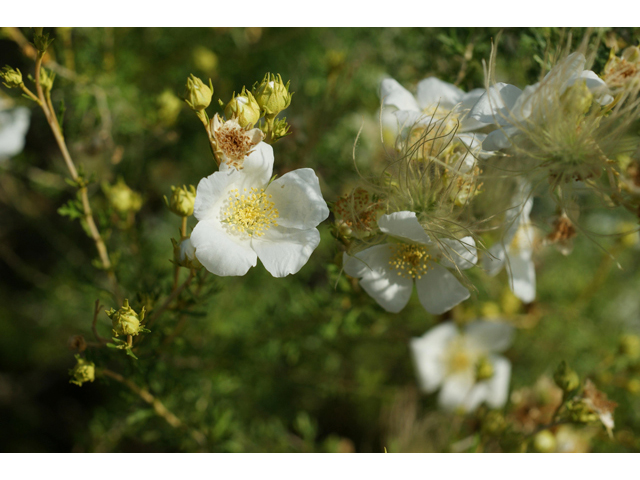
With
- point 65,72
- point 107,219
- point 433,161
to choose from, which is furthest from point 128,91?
point 433,161

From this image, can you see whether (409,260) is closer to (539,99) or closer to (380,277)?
(380,277)

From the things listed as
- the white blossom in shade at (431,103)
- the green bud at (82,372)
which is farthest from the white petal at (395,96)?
the green bud at (82,372)

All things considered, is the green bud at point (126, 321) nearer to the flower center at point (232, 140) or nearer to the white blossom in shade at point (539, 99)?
the flower center at point (232, 140)

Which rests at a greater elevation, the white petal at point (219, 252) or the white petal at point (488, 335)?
the white petal at point (219, 252)

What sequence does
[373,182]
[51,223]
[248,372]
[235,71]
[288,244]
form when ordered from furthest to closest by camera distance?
[51,223] → [235,71] → [248,372] → [373,182] → [288,244]

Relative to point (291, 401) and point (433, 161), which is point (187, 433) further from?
point (433, 161)

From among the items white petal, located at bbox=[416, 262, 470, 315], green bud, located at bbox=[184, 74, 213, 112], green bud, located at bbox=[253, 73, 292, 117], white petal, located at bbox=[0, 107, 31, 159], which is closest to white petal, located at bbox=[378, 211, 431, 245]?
white petal, located at bbox=[416, 262, 470, 315]
